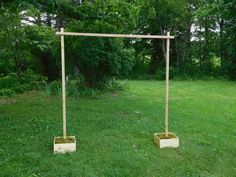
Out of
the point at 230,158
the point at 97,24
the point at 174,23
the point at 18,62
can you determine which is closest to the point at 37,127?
the point at 230,158

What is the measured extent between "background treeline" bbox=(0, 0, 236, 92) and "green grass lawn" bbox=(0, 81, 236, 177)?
1.84 m

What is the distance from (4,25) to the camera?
13055mm

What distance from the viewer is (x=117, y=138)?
6.28 m

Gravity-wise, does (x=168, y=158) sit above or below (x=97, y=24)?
below

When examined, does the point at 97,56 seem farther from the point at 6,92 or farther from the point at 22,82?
A: the point at 22,82

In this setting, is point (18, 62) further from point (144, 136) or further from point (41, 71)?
point (144, 136)

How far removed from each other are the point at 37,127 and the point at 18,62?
27.7 ft

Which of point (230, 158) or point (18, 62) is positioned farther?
point (18, 62)

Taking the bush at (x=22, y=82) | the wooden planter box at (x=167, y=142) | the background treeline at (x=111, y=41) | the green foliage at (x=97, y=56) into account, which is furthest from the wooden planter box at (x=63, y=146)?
the bush at (x=22, y=82)

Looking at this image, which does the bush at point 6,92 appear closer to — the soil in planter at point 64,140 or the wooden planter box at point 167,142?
the soil in planter at point 64,140

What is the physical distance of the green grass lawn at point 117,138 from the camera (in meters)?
Result: 4.91

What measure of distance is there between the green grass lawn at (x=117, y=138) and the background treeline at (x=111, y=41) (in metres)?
1.84

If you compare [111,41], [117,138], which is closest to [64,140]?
[117,138]

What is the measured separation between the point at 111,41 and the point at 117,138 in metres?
5.53
